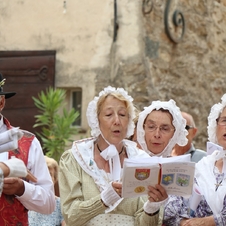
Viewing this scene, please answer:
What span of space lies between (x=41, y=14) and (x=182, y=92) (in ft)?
8.39

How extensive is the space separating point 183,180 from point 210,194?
32cm

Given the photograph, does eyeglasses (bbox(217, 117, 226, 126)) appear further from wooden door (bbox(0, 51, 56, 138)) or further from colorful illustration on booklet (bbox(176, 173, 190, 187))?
wooden door (bbox(0, 51, 56, 138))

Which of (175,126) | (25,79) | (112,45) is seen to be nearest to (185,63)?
(112,45)

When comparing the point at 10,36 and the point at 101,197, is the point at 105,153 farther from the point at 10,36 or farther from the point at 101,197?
the point at 10,36

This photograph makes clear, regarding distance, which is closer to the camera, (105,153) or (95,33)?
(105,153)

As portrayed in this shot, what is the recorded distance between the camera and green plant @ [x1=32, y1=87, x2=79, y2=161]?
8164mm

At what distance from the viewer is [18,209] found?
369 cm

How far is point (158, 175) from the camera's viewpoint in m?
3.47

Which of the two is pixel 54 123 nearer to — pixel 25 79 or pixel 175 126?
pixel 25 79

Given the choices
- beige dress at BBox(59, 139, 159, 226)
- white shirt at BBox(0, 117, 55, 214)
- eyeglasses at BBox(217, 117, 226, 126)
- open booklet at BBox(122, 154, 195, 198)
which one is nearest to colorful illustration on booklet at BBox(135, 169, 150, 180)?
open booklet at BBox(122, 154, 195, 198)

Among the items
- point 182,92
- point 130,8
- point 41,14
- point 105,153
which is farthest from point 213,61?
point 105,153

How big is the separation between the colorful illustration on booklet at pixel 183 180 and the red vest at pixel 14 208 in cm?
99

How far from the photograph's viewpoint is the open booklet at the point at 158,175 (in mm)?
3406

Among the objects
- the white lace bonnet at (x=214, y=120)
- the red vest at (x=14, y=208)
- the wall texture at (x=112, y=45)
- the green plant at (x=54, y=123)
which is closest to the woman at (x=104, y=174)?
the red vest at (x=14, y=208)
